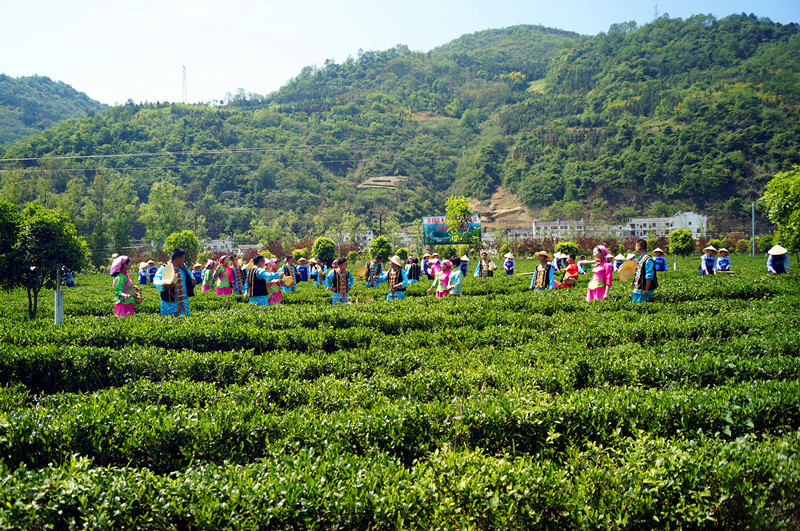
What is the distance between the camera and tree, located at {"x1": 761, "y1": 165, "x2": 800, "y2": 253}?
76.5 ft

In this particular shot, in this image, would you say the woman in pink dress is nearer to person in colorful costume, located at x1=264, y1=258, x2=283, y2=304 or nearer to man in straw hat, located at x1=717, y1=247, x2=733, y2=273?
person in colorful costume, located at x1=264, y1=258, x2=283, y2=304

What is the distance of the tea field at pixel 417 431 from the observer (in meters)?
3.29

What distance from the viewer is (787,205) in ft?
80.9

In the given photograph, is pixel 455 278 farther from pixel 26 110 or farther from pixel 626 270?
pixel 26 110

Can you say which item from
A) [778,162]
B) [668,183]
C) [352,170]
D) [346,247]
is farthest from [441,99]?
[346,247]

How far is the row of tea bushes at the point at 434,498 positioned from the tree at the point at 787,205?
83.7ft

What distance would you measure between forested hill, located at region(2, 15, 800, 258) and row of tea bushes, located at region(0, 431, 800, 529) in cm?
6716

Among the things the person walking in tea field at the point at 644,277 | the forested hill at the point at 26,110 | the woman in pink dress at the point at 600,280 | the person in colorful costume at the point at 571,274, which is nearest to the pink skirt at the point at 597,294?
the woman in pink dress at the point at 600,280

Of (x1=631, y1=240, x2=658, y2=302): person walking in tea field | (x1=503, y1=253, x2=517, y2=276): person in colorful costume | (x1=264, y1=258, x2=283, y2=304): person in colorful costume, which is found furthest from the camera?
(x1=503, y1=253, x2=517, y2=276): person in colorful costume

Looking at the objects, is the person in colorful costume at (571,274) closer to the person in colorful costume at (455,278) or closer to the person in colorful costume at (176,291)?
the person in colorful costume at (455,278)

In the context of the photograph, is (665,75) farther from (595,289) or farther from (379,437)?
(379,437)

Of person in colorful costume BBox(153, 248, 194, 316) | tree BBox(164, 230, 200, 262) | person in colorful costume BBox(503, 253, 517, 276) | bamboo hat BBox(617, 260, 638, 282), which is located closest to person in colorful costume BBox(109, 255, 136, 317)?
person in colorful costume BBox(153, 248, 194, 316)

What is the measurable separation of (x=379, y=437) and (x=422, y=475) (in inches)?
34.7

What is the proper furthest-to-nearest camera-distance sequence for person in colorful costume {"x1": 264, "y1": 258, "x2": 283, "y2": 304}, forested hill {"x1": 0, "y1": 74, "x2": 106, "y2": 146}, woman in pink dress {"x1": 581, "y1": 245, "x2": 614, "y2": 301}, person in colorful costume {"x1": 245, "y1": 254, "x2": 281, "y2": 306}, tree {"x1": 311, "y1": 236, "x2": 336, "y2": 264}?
forested hill {"x1": 0, "y1": 74, "x2": 106, "y2": 146} < tree {"x1": 311, "y1": 236, "x2": 336, "y2": 264} < person in colorful costume {"x1": 264, "y1": 258, "x2": 283, "y2": 304} < person in colorful costume {"x1": 245, "y1": 254, "x2": 281, "y2": 306} < woman in pink dress {"x1": 581, "y1": 245, "x2": 614, "y2": 301}
